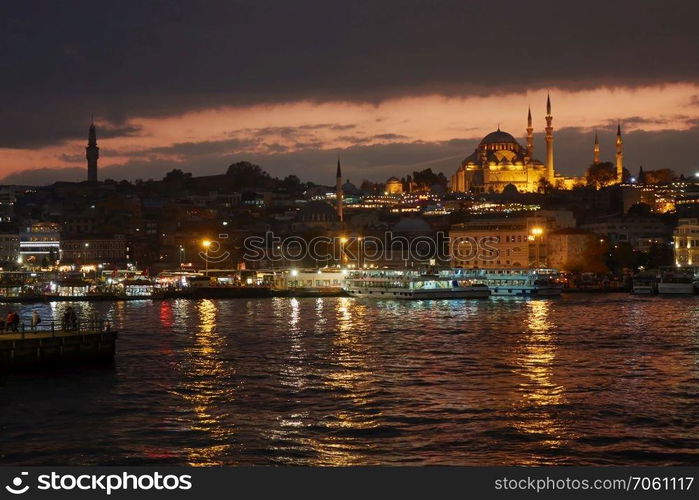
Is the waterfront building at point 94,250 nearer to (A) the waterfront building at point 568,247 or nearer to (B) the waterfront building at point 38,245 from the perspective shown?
(B) the waterfront building at point 38,245

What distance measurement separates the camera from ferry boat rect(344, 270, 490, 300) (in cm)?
5638

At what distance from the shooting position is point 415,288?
5697 cm

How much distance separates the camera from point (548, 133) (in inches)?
5039

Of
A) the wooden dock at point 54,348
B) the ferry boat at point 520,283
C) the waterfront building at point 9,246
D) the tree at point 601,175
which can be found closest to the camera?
the wooden dock at point 54,348

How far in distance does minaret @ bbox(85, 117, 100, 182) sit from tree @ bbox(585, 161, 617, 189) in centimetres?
6538

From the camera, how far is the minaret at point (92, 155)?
477 feet

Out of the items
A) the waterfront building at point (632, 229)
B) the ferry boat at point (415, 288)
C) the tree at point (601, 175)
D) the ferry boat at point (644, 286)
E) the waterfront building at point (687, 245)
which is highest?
the tree at point (601, 175)

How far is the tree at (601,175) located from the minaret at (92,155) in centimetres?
6538

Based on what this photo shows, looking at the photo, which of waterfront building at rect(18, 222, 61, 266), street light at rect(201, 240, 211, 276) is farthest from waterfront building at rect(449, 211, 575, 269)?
waterfront building at rect(18, 222, 61, 266)

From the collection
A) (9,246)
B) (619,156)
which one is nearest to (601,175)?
(619,156)

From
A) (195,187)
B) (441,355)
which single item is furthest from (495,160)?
(441,355)

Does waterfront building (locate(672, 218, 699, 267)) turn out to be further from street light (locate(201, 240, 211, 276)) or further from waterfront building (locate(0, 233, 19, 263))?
waterfront building (locate(0, 233, 19, 263))

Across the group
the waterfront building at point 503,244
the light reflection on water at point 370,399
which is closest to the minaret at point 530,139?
the waterfront building at point 503,244

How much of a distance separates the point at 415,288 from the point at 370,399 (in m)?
38.2
